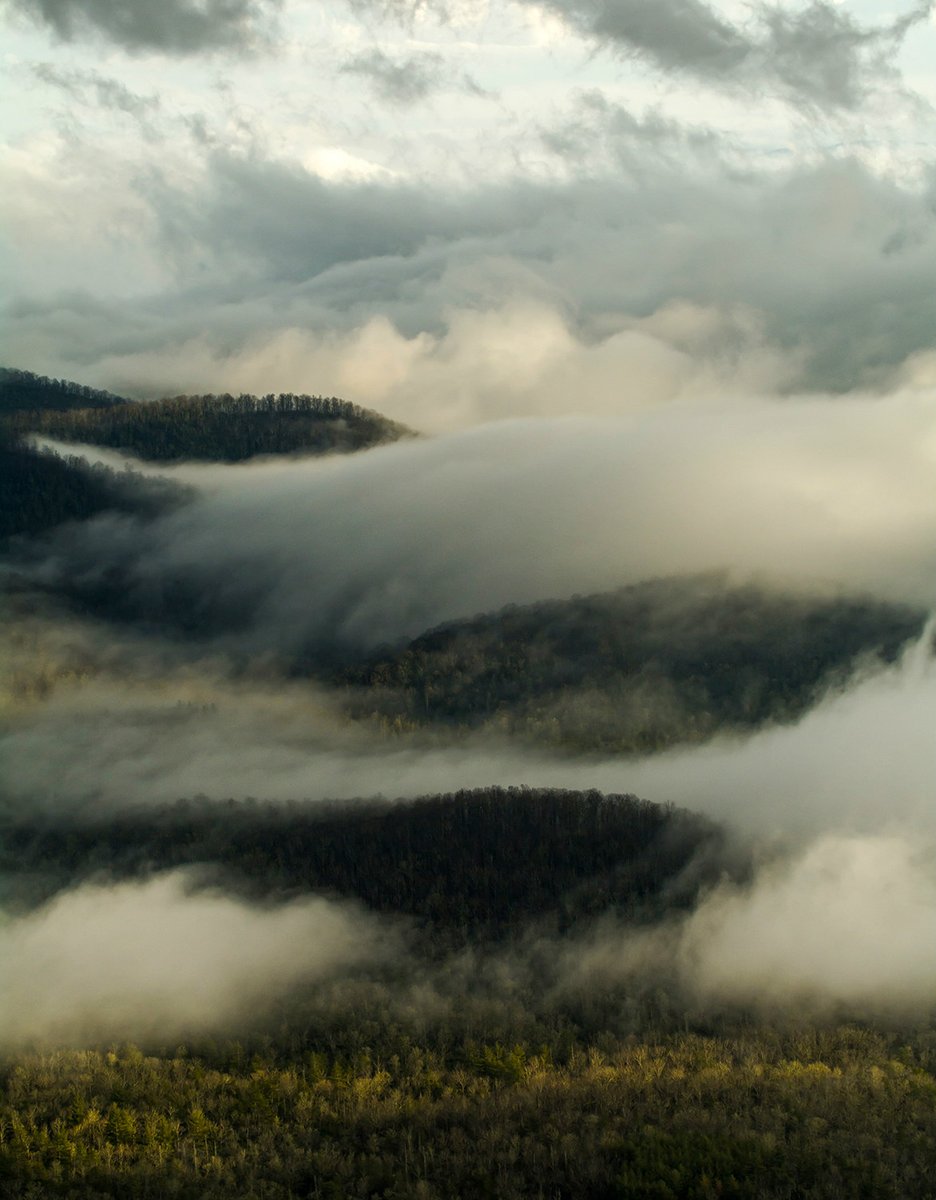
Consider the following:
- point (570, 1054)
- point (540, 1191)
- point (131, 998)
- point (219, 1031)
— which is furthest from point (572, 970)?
point (540, 1191)

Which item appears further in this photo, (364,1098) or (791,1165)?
(364,1098)

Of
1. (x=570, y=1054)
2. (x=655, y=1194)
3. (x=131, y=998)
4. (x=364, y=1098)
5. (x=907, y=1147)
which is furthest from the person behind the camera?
(x=131, y=998)

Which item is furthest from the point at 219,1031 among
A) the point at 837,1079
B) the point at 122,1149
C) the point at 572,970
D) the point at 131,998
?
the point at 837,1079

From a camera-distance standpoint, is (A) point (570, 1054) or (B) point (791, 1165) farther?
(A) point (570, 1054)

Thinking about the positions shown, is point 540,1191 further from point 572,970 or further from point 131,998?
point 131,998

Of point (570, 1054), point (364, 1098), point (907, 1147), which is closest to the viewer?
point (907, 1147)

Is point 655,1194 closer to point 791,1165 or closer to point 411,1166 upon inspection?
point 791,1165

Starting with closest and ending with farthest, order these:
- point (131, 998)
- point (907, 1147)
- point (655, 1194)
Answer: point (655, 1194) → point (907, 1147) → point (131, 998)

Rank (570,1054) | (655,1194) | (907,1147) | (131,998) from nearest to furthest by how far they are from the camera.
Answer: (655,1194)
(907,1147)
(570,1054)
(131,998)

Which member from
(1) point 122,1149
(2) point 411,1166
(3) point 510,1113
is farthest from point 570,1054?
(1) point 122,1149
